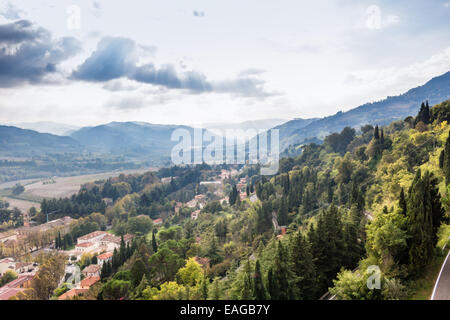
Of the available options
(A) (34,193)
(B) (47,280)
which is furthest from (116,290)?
(A) (34,193)

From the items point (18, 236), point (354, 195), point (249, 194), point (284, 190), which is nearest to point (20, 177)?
point (18, 236)

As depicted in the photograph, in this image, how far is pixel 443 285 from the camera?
11031mm

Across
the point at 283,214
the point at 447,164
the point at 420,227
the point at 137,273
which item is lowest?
the point at 137,273

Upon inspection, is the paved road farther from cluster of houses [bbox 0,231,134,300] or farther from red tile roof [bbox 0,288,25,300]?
red tile roof [bbox 0,288,25,300]

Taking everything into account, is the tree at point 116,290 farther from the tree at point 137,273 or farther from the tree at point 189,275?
the tree at point 189,275

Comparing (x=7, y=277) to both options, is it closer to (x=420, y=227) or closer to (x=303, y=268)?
(x=303, y=268)

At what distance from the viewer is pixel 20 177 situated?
143000mm

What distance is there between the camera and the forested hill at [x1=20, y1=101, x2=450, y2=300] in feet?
39.9

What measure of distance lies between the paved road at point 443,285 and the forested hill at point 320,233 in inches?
22.7

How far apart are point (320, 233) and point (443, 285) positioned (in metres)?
5.36

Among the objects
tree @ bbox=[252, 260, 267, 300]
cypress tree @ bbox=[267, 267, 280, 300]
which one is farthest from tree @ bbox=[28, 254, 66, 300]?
cypress tree @ bbox=[267, 267, 280, 300]

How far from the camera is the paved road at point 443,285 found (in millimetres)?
10375

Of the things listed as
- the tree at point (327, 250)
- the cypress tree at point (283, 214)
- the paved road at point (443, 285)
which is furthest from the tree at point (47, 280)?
the paved road at point (443, 285)

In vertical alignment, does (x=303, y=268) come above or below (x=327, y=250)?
below
